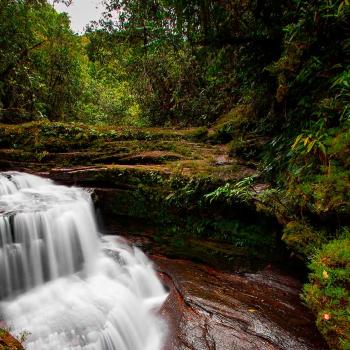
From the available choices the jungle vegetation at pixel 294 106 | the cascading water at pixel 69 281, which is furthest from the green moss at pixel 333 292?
the cascading water at pixel 69 281

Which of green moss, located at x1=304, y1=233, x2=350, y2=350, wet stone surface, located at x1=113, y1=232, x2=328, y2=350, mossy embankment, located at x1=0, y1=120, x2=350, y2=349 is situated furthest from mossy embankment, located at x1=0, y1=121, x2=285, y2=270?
green moss, located at x1=304, y1=233, x2=350, y2=350

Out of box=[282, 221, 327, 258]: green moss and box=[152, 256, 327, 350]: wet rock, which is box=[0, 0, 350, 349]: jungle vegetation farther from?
box=[152, 256, 327, 350]: wet rock

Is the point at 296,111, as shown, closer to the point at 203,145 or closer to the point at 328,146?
the point at 328,146

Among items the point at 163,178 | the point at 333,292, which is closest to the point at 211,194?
the point at 163,178

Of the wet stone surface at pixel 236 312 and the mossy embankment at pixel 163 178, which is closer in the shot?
the wet stone surface at pixel 236 312

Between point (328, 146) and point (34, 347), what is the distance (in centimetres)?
419

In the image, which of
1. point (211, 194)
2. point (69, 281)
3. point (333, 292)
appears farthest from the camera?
point (69, 281)

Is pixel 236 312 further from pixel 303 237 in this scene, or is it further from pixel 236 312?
pixel 303 237

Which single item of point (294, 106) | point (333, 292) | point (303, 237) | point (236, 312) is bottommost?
point (236, 312)

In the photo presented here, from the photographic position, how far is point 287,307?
3.91 m

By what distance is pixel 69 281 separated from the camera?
4992 mm

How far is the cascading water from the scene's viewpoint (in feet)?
12.4

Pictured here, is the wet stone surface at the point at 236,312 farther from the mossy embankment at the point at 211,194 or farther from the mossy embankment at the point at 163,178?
the mossy embankment at the point at 163,178

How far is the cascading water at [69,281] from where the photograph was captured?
3.78 m
